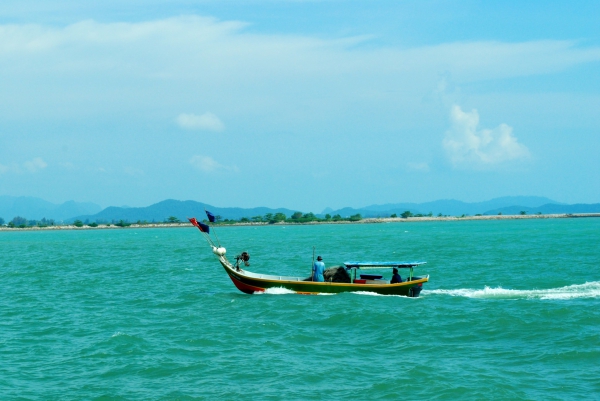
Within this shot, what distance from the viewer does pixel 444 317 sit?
2644cm

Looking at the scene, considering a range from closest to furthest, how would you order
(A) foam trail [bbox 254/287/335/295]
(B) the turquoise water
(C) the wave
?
(B) the turquoise water
(C) the wave
(A) foam trail [bbox 254/287/335/295]

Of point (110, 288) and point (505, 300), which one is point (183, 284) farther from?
point (505, 300)

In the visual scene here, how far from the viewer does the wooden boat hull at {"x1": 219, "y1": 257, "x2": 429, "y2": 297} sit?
104ft

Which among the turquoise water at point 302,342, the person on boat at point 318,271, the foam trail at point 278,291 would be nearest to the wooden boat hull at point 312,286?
the foam trail at point 278,291

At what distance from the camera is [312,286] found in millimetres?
32125

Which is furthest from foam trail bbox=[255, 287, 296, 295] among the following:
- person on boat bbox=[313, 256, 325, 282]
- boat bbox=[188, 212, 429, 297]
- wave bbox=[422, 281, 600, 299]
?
wave bbox=[422, 281, 600, 299]

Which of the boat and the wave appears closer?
the wave

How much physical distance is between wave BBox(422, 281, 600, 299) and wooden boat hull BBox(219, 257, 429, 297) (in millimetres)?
2384

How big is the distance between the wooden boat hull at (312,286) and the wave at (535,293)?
93.8 inches

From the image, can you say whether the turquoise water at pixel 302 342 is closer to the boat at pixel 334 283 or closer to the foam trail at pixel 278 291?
the foam trail at pixel 278 291

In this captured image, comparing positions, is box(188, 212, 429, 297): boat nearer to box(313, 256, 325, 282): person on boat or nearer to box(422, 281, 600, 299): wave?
box(313, 256, 325, 282): person on boat

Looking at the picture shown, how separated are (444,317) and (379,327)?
322cm

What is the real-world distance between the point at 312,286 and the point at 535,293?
10722 millimetres

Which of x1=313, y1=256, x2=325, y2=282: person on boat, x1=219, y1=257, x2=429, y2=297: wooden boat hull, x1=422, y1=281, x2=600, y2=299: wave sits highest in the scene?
x1=313, y1=256, x2=325, y2=282: person on boat
